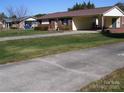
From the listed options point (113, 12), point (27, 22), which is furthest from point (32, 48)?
point (27, 22)

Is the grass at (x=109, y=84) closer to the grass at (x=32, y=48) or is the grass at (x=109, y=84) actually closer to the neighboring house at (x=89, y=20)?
the grass at (x=32, y=48)

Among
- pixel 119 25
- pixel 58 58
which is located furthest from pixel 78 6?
pixel 58 58

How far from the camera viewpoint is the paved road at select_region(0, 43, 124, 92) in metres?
7.48

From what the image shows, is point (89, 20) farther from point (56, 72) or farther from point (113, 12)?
point (56, 72)

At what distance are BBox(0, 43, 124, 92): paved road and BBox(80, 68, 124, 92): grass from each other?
31 cm

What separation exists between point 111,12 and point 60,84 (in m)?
34.8

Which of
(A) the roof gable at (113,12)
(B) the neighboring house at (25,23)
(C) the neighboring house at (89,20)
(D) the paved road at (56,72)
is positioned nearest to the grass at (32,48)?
(D) the paved road at (56,72)

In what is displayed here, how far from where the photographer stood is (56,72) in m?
9.28

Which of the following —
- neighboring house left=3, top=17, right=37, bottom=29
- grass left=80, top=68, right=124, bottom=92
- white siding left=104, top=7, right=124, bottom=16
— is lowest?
grass left=80, top=68, right=124, bottom=92

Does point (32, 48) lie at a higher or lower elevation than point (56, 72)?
higher

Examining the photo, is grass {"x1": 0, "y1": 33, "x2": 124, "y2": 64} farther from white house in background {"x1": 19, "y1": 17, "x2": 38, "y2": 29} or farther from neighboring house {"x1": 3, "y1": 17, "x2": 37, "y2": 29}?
white house in background {"x1": 19, "y1": 17, "x2": 38, "y2": 29}

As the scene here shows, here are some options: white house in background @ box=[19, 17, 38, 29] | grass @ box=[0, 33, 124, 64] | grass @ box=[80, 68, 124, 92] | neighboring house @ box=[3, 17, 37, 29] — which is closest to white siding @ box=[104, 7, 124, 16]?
grass @ box=[0, 33, 124, 64]

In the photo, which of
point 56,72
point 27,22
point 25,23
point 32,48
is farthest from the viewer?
point 27,22

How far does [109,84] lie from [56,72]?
2377 mm
